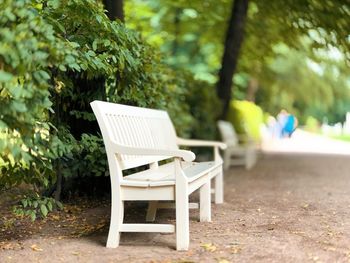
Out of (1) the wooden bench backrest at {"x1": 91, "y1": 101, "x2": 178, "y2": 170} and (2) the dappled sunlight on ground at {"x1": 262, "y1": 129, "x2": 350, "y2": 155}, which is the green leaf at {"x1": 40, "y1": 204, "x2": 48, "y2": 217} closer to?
(1) the wooden bench backrest at {"x1": 91, "y1": 101, "x2": 178, "y2": 170}

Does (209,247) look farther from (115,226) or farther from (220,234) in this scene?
(115,226)

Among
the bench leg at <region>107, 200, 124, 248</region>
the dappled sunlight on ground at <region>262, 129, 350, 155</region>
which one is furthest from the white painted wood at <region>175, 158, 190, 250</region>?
the dappled sunlight on ground at <region>262, 129, 350, 155</region>

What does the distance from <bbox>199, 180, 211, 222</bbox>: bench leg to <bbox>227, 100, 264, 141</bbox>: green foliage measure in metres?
8.93

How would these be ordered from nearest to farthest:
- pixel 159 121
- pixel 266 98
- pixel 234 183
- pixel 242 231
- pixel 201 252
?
pixel 201 252 < pixel 242 231 < pixel 159 121 < pixel 234 183 < pixel 266 98

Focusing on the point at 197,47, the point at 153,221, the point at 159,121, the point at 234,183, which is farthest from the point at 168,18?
the point at 153,221

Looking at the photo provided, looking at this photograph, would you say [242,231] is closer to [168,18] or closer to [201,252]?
[201,252]

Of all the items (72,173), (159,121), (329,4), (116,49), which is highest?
(329,4)

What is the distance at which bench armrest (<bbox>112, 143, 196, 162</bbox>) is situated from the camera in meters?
4.08

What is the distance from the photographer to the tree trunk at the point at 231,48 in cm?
1243

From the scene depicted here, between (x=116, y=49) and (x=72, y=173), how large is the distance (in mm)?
1510

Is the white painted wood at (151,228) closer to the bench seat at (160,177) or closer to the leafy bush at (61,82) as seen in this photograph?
the bench seat at (160,177)

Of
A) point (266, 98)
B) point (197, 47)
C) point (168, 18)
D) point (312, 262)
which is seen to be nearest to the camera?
point (312, 262)

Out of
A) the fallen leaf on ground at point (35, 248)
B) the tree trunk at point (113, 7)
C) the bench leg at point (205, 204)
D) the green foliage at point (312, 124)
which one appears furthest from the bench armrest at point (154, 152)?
the green foliage at point (312, 124)

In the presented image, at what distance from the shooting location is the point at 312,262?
12.4 ft
